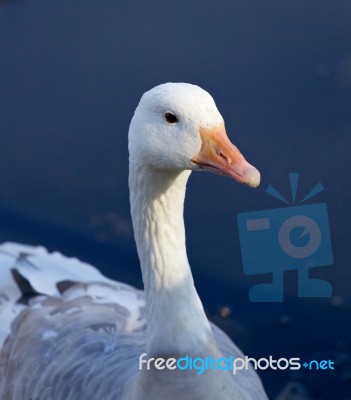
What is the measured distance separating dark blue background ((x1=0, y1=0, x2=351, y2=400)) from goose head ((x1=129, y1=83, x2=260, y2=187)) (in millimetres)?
1484

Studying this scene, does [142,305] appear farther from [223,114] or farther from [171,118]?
[223,114]

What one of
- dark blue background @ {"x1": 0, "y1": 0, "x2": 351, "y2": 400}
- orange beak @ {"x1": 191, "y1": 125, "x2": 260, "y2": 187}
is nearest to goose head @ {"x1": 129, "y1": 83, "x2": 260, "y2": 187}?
orange beak @ {"x1": 191, "y1": 125, "x2": 260, "y2": 187}

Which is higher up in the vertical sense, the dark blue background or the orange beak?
the dark blue background

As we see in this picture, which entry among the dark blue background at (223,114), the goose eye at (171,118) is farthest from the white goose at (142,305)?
the dark blue background at (223,114)

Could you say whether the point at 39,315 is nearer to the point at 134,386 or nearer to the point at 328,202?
the point at 134,386

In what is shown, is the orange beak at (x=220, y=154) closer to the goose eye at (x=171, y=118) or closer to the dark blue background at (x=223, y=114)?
the goose eye at (x=171, y=118)

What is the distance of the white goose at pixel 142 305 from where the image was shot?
5.89 ft

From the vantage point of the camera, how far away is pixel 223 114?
3803mm

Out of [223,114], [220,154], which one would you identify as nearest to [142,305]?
[220,154]

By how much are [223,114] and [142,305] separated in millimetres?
1413

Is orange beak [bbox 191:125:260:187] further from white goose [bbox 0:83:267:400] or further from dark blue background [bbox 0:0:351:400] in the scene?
dark blue background [bbox 0:0:351:400]

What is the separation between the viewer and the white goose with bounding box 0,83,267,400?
1.80 metres

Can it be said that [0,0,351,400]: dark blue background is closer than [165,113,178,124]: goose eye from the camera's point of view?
No

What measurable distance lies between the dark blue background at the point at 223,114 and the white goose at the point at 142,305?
26.0 inches
